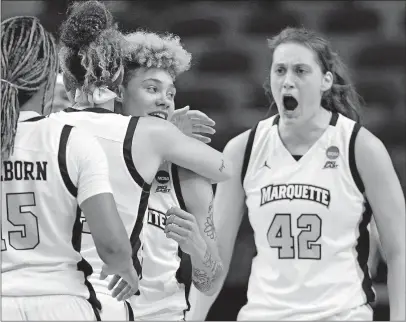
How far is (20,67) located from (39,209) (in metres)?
0.43

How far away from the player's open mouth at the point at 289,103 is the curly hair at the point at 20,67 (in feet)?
5.67

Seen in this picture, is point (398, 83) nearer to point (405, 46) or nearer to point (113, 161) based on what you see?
point (405, 46)

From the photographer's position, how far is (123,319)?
10.7 feet

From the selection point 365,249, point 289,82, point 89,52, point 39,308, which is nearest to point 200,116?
point 89,52

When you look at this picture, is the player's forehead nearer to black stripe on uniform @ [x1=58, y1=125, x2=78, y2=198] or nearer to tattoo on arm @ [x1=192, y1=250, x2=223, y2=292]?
tattoo on arm @ [x1=192, y1=250, x2=223, y2=292]

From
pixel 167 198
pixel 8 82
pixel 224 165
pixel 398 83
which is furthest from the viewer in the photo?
pixel 398 83

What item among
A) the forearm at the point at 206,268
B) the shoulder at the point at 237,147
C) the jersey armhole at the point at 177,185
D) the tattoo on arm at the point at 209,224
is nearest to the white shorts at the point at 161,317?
the forearm at the point at 206,268

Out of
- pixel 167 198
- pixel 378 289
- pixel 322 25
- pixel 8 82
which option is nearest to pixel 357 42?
pixel 322 25

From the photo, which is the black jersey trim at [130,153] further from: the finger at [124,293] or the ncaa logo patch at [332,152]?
the ncaa logo patch at [332,152]

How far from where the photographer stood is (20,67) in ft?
8.87

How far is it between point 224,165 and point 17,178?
0.94 metres

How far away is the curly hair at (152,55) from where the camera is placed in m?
3.78

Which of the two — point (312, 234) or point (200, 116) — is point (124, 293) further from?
point (312, 234)

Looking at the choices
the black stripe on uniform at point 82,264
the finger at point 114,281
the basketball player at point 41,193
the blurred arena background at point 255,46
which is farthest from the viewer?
the blurred arena background at point 255,46
